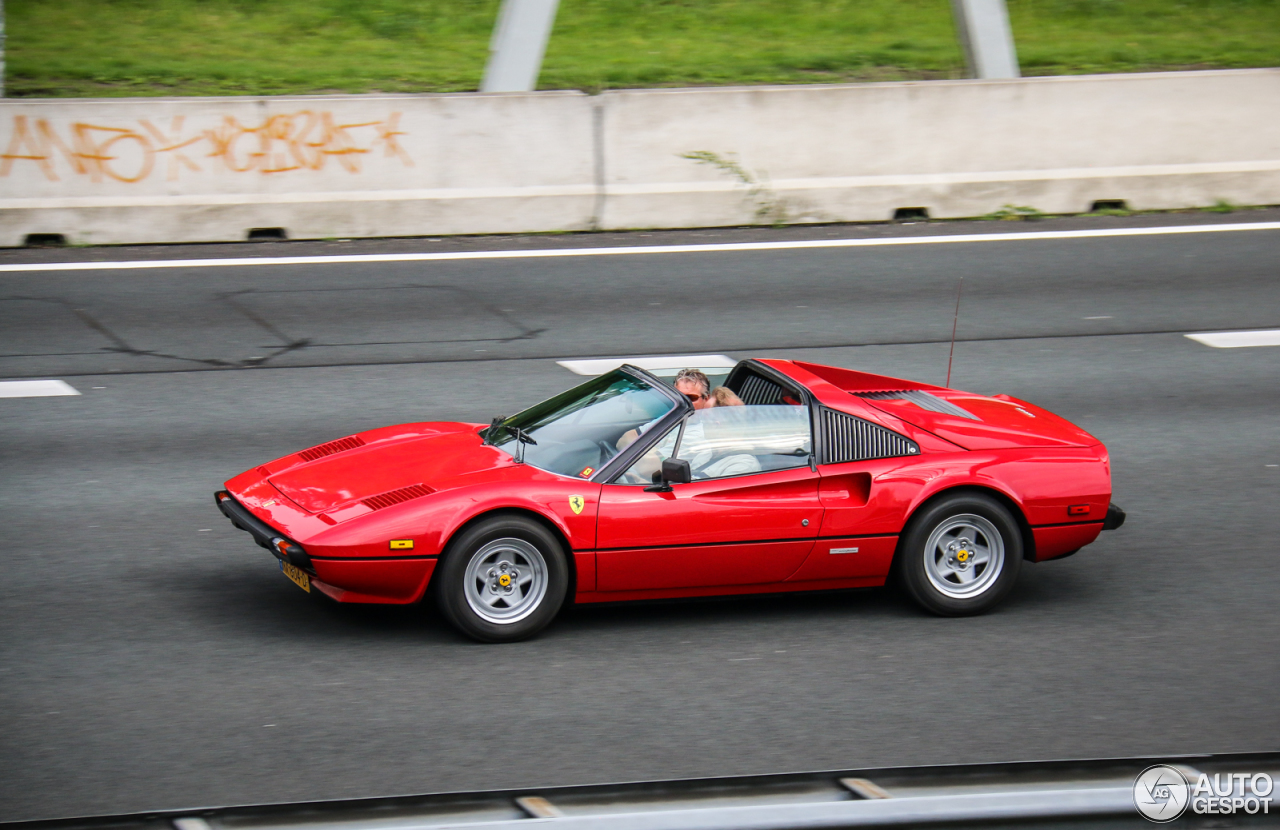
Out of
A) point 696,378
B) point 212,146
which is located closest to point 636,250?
point 212,146

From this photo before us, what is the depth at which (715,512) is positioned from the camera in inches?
255

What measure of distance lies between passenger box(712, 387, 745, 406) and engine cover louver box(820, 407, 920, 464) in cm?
46

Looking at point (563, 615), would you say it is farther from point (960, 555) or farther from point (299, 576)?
point (960, 555)

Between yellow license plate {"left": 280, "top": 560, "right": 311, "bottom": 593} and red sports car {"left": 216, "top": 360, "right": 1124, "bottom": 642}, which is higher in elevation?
red sports car {"left": 216, "top": 360, "right": 1124, "bottom": 642}

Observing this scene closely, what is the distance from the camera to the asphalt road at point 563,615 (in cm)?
549

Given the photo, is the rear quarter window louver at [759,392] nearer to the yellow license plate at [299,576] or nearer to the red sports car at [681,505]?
the red sports car at [681,505]

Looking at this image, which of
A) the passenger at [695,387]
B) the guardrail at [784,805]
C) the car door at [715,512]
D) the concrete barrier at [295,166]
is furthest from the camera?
the concrete barrier at [295,166]

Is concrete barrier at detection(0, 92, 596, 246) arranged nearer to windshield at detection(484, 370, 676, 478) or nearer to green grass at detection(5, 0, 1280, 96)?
green grass at detection(5, 0, 1280, 96)

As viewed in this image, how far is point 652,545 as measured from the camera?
6.43m

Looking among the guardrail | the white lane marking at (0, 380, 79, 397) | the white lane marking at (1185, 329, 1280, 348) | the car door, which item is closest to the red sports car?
the car door

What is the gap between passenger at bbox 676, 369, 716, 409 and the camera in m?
6.93

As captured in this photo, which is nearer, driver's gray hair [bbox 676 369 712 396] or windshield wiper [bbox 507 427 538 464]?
windshield wiper [bbox 507 427 538 464]

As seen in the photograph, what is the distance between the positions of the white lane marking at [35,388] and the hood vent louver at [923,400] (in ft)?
19.6

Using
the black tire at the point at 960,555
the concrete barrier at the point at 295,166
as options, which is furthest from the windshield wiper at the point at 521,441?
the concrete barrier at the point at 295,166
